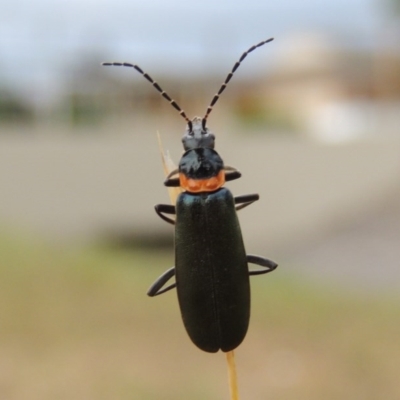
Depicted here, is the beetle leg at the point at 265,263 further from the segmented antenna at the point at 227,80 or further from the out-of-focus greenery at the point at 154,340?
the out-of-focus greenery at the point at 154,340

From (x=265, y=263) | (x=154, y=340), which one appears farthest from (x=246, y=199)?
(x=154, y=340)

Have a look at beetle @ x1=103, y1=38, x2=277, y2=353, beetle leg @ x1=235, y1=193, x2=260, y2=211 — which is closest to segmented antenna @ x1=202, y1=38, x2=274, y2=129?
beetle @ x1=103, y1=38, x2=277, y2=353

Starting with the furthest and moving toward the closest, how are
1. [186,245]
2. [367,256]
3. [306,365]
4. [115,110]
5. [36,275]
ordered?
[115,110] < [367,256] < [36,275] < [306,365] < [186,245]

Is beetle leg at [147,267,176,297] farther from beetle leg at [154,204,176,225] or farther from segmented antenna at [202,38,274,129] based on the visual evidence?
segmented antenna at [202,38,274,129]

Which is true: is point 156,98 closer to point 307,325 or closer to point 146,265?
point 146,265

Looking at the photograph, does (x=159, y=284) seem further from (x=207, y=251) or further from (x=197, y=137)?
(x=197, y=137)

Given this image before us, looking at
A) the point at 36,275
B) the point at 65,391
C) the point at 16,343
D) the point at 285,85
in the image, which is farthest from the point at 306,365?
the point at 285,85

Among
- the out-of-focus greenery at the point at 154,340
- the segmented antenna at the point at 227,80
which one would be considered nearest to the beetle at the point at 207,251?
the segmented antenna at the point at 227,80
